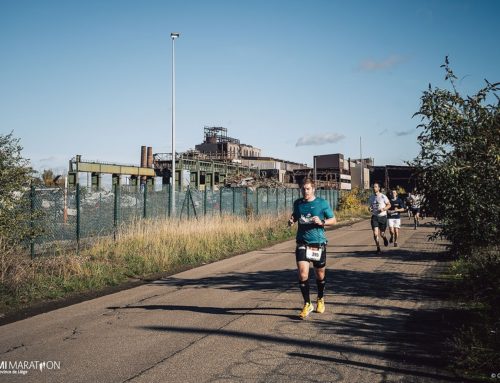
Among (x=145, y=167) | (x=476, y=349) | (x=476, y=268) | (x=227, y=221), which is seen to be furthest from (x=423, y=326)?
(x=145, y=167)

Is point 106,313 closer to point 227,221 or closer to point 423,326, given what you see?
point 423,326

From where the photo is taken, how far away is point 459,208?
319 inches

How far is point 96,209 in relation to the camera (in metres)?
15.4

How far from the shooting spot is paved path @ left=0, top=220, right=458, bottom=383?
14.7 feet

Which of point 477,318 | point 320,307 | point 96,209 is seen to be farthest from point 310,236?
point 96,209

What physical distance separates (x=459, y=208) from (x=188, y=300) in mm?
5285

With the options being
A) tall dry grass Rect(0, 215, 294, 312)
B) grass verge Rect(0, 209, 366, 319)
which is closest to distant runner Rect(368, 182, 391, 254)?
grass verge Rect(0, 209, 366, 319)

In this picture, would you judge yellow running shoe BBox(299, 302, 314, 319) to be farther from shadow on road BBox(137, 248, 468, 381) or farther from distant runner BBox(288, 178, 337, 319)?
shadow on road BBox(137, 248, 468, 381)

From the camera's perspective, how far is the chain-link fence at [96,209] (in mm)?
12023

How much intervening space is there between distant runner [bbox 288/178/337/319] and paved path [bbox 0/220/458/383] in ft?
1.57

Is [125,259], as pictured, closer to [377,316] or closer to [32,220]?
[32,220]

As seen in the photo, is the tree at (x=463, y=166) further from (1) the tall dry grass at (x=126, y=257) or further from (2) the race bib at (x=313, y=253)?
(1) the tall dry grass at (x=126, y=257)

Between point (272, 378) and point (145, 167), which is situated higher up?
point (145, 167)

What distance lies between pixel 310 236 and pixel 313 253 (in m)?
0.27
